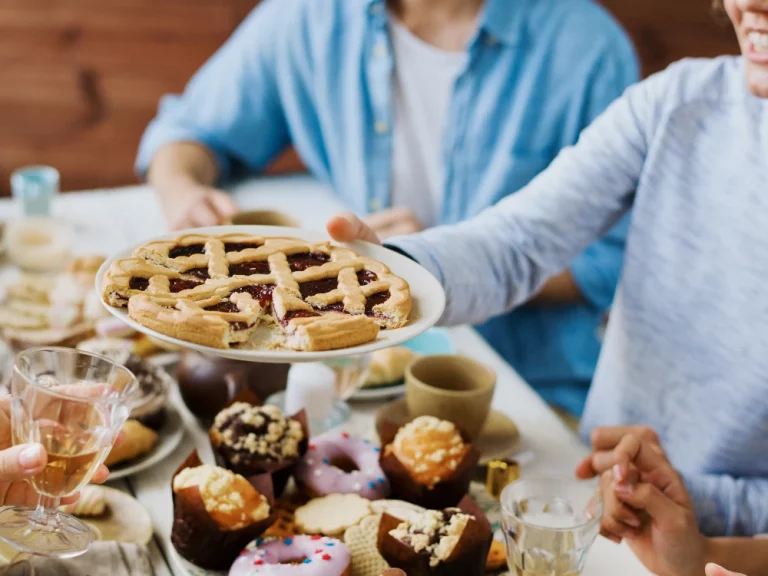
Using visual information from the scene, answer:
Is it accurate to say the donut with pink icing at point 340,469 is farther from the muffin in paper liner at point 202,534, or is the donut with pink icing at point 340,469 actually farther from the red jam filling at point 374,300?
the red jam filling at point 374,300

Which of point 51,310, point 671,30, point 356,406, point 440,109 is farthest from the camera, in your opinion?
point 671,30

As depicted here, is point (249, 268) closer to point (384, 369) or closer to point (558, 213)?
point (384, 369)

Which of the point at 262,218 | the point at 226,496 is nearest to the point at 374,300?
the point at 226,496

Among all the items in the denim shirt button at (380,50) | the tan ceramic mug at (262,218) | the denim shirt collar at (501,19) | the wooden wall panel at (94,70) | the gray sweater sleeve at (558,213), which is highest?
the denim shirt collar at (501,19)

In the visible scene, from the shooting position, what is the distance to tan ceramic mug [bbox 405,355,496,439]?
3.80 feet

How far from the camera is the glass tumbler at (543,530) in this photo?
93 centimetres

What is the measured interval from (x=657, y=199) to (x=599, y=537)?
0.52m

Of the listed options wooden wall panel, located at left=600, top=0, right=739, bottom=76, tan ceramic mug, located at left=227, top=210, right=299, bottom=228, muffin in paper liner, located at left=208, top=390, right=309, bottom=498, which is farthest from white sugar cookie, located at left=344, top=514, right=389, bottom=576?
wooden wall panel, located at left=600, top=0, right=739, bottom=76

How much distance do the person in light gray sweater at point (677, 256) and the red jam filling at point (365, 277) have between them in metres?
0.11

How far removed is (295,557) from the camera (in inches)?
37.5

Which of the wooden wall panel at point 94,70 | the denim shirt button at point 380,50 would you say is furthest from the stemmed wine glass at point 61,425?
the wooden wall panel at point 94,70

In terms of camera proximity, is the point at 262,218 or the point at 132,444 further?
the point at 262,218

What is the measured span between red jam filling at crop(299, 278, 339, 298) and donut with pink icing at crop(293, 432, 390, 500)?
0.73 feet

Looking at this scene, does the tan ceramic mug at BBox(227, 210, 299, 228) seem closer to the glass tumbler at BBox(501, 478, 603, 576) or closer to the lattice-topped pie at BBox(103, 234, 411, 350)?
the lattice-topped pie at BBox(103, 234, 411, 350)
